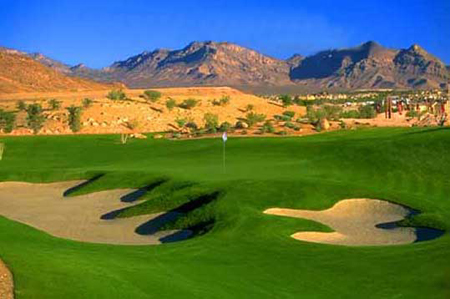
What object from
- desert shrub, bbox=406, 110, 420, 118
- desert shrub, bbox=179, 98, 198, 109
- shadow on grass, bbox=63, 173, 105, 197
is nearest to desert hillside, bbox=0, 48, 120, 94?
desert shrub, bbox=179, 98, 198, 109

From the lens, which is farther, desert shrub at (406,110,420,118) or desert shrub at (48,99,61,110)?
desert shrub at (406,110,420,118)

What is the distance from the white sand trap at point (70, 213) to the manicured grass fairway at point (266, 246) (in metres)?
1.47

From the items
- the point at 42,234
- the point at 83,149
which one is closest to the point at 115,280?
the point at 42,234

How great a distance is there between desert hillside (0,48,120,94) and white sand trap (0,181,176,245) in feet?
326

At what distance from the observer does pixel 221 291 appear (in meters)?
14.9

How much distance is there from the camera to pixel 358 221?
2752 cm

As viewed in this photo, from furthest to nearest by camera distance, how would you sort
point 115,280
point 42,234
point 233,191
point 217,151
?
1. point 217,151
2. point 233,191
3. point 42,234
4. point 115,280

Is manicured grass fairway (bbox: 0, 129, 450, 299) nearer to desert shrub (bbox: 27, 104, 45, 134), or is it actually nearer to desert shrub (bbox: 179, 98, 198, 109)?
desert shrub (bbox: 27, 104, 45, 134)

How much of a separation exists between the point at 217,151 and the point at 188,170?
1009cm

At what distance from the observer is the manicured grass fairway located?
15.0 metres

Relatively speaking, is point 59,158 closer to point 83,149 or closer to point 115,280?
point 83,149

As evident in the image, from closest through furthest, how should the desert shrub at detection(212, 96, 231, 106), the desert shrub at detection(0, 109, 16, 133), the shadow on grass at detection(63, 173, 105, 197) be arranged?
1. the shadow on grass at detection(63, 173, 105, 197)
2. the desert shrub at detection(0, 109, 16, 133)
3. the desert shrub at detection(212, 96, 231, 106)

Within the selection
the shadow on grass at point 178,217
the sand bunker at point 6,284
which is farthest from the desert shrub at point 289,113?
the sand bunker at point 6,284

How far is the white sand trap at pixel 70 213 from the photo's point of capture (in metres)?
26.1
